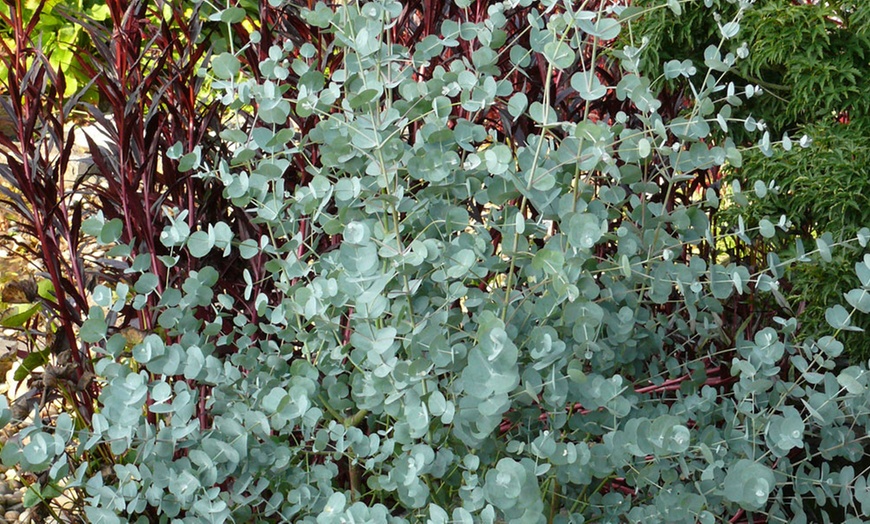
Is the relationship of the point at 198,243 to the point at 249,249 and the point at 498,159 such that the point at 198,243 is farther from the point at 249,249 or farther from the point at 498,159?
the point at 498,159

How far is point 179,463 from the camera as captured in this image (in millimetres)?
1324

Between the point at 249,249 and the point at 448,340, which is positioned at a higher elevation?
the point at 249,249

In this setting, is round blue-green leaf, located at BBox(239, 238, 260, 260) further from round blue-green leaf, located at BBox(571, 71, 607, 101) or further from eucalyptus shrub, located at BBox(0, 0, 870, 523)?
round blue-green leaf, located at BBox(571, 71, 607, 101)

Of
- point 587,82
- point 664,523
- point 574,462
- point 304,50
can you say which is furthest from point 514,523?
point 304,50

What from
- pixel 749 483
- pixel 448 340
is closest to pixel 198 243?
pixel 448 340

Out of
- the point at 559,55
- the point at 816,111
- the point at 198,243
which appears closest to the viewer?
the point at 559,55

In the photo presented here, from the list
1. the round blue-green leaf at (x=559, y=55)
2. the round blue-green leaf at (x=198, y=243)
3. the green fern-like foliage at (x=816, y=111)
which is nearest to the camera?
the round blue-green leaf at (x=559, y=55)

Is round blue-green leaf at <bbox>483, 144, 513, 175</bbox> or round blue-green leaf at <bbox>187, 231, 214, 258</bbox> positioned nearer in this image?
round blue-green leaf at <bbox>483, 144, 513, 175</bbox>

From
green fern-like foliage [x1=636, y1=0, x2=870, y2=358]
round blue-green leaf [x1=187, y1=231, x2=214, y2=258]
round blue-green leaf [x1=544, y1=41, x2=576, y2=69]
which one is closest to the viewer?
round blue-green leaf [x1=544, y1=41, x2=576, y2=69]

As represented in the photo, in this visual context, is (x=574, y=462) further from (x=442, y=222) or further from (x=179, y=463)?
(x=179, y=463)

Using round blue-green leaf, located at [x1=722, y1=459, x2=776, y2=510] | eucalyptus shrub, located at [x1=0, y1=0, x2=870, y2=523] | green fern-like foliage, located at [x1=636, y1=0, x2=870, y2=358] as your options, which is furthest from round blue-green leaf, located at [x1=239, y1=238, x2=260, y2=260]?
green fern-like foliage, located at [x1=636, y1=0, x2=870, y2=358]

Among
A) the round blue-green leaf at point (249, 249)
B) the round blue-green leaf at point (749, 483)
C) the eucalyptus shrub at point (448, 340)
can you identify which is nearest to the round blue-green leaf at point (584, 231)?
the eucalyptus shrub at point (448, 340)

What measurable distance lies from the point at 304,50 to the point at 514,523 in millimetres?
860

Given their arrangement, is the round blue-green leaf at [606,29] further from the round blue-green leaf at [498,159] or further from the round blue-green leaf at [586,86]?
the round blue-green leaf at [498,159]
